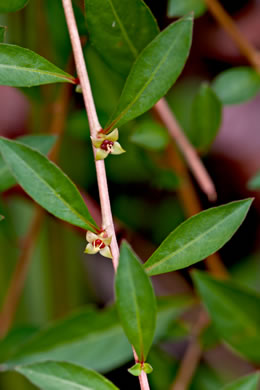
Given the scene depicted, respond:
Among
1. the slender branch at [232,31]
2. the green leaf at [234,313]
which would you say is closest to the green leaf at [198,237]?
the green leaf at [234,313]

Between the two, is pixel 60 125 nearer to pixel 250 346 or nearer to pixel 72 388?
pixel 250 346

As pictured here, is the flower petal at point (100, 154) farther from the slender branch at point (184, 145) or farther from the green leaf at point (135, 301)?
the slender branch at point (184, 145)

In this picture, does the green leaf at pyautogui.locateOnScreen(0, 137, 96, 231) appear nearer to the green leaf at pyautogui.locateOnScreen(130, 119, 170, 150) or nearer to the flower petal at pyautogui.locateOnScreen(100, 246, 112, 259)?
the flower petal at pyautogui.locateOnScreen(100, 246, 112, 259)

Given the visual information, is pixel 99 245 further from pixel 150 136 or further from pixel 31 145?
pixel 150 136

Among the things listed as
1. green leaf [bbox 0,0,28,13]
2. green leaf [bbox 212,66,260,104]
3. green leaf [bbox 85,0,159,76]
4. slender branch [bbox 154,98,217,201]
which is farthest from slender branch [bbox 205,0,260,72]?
green leaf [bbox 0,0,28,13]

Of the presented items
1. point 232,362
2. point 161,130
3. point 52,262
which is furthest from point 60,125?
point 232,362

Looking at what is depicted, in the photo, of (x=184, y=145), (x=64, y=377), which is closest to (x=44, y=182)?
(x=64, y=377)

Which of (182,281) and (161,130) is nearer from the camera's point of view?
(161,130)

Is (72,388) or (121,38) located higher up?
(121,38)
